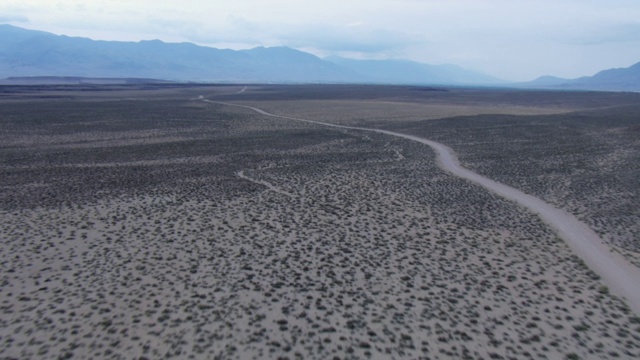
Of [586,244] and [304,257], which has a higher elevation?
[586,244]

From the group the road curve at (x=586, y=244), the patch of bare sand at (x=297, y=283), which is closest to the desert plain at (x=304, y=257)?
the patch of bare sand at (x=297, y=283)

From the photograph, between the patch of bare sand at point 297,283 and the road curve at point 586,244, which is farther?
the road curve at point 586,244

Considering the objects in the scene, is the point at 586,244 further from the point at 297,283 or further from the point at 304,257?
the point at 297,283

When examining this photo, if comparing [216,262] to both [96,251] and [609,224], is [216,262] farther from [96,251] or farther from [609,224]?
[609,224]

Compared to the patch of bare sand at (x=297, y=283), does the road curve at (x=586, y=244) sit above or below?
above

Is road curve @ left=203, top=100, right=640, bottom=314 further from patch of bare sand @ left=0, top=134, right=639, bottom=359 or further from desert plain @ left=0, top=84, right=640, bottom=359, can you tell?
patch of bare sand @ left=0, top=134, right=639, bottom=359

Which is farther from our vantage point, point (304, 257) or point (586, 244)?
point (586, 244)

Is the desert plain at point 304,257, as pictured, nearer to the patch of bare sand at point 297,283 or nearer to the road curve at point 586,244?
the patch of bare sand at point 297,283

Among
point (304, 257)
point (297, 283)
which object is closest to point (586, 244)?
point (304, 257)

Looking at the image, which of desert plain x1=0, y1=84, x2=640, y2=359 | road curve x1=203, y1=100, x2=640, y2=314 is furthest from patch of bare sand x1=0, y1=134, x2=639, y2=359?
road curve x1=203, y1=100, x2=640, y2=314
